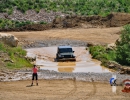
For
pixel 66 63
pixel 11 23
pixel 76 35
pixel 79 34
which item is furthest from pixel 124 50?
pixel 11 23

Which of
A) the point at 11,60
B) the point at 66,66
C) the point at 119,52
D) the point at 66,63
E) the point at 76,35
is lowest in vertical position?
the point at 66,66

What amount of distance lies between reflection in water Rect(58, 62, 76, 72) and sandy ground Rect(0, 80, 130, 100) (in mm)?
9260

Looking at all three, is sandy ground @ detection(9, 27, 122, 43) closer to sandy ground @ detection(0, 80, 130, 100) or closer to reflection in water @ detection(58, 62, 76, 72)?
reflection in water @ detection(58, 62, 76, 72)

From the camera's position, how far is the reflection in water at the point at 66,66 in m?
38.9

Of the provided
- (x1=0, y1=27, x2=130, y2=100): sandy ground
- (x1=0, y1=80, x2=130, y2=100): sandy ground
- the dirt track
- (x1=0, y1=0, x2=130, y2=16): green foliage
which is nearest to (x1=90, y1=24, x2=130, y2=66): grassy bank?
the dirt track

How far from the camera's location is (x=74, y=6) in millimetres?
75875

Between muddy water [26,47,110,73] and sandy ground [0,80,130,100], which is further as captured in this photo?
muddy water [26,47,110,73]

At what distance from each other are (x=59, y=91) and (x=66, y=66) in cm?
1418

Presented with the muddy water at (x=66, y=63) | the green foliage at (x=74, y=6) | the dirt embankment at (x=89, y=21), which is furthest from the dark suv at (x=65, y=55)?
the green foliage at (x=74, y=6)

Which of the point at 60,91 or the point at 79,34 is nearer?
the point at 60,91

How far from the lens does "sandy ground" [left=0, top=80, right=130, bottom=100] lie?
2536 cm

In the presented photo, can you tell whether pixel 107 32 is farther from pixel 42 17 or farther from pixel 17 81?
pixel 17 81

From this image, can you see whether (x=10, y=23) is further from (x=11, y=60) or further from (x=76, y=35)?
(x=11, y=60)

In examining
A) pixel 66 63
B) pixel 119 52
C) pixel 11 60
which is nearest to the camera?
pixel 11 60
